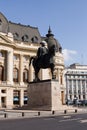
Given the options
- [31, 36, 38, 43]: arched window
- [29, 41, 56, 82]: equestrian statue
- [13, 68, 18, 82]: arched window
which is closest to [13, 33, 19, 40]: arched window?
[31, 36, 38, 43]: arched window

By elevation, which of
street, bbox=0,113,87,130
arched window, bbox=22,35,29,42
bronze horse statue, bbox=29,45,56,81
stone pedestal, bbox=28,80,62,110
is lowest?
street, bbox=0,113,87,130

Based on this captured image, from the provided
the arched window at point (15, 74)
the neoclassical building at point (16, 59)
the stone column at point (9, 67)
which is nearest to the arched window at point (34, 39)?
the neoclassical building at point (16, 59)

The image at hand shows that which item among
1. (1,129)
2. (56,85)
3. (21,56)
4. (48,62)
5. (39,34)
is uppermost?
(39,34)

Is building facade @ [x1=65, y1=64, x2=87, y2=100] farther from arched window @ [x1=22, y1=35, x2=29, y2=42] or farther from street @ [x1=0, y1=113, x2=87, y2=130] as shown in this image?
street @ [x1=0, y1=113, x2=87, y2=130]

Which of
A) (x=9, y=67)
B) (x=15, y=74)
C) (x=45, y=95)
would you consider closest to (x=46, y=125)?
(x=45, y=95)

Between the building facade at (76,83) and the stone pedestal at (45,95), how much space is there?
122 meters

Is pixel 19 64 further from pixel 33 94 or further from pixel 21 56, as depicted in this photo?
pixel 33 94

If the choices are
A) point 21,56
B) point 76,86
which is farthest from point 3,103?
point 76,86

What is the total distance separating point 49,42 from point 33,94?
5028cm

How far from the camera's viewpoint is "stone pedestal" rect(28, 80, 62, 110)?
1558 inches

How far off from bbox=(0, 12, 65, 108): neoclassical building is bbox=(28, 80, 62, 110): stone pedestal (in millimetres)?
32539

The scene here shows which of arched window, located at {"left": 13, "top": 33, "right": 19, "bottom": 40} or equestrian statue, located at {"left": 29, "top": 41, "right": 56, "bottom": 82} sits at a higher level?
arched window, located at {"left": 13, "top": 33, "right": 19, "bottom": 40}

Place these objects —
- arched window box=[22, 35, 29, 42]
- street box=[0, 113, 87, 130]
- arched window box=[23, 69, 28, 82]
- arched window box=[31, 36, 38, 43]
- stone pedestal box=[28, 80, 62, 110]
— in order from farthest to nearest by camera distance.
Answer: arched window box=[31, 36, 38, 43]
arched window box=[22, 35, 29, 42]
arched window box=[23, 69, 28, 82]
stone pedestal box=[28, 80, 62, 110]
street box=[0, 113, 87, 130]

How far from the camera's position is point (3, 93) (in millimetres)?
75000
